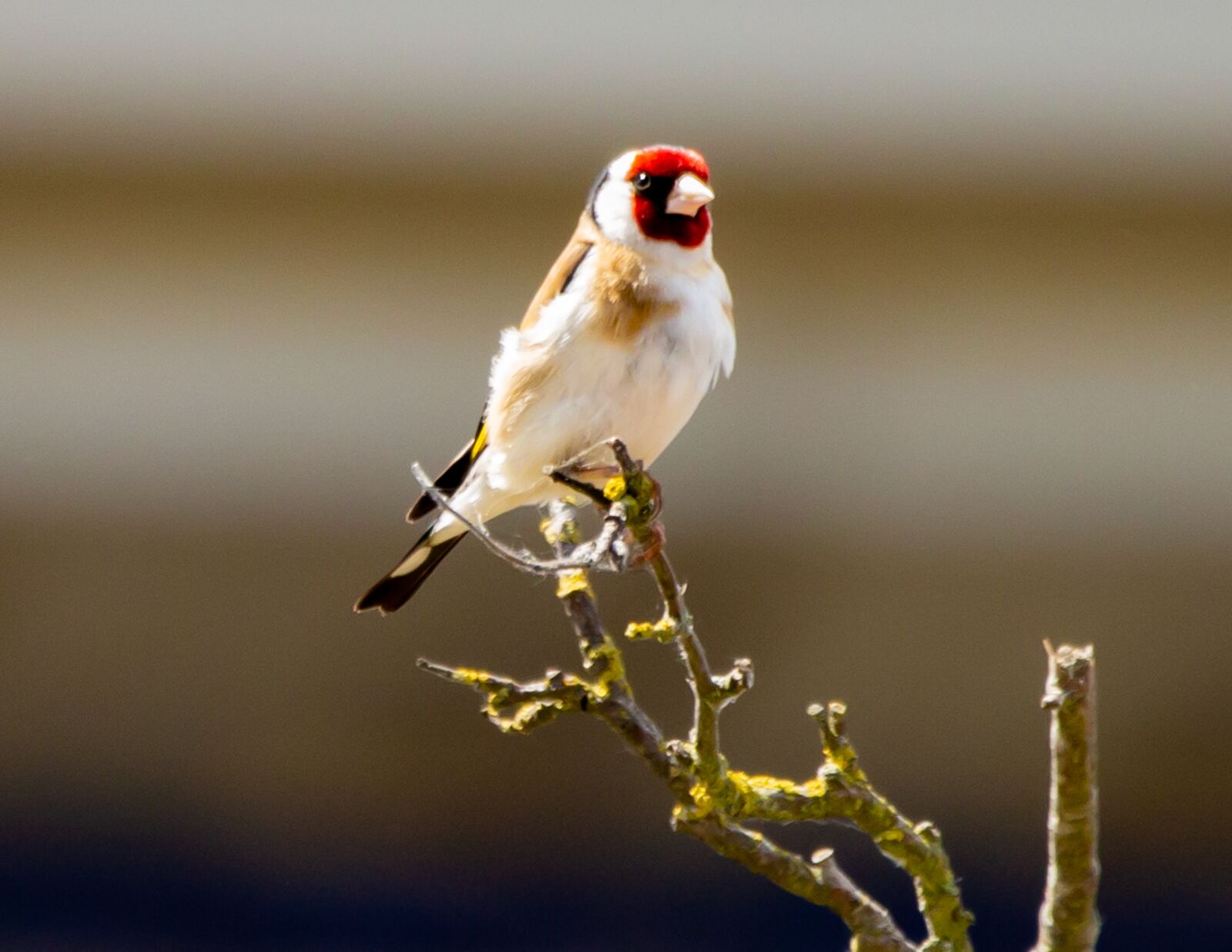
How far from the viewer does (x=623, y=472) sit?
139 cm

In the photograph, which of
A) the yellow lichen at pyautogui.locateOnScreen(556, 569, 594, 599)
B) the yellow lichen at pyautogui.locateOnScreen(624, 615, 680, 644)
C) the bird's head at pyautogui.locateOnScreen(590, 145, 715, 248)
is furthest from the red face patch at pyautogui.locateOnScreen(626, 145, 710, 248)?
the yellow lichen at pyautogui.locateOnScreen(624, 615, 680, 644)

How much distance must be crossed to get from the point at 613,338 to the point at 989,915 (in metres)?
3.22

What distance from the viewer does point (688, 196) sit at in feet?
6.19

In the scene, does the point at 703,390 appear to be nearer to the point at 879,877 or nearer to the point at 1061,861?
the point at 1061,861

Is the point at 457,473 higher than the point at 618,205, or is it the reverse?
the point at 618,205

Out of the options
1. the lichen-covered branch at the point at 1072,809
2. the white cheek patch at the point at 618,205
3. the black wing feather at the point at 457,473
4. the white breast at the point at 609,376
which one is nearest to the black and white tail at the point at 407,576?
the black wing feather at the point at 457,473

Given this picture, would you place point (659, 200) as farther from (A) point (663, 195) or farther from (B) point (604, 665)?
(B) point (604, 665)

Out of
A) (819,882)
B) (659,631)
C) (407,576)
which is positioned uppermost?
(407,576)

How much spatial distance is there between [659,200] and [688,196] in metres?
0.06

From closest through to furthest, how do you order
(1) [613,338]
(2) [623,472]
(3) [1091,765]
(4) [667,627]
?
(3) [1091,765] → (4) [667,627] → (2) [623,472] → (1) [613,338]

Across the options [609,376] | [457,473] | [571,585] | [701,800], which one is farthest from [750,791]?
[457,473]

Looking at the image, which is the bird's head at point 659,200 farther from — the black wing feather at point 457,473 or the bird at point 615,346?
the black wing feather at point 457,473

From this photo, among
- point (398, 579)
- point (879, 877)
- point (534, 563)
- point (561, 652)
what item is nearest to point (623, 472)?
point (534, 563)

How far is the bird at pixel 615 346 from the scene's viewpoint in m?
1.81
